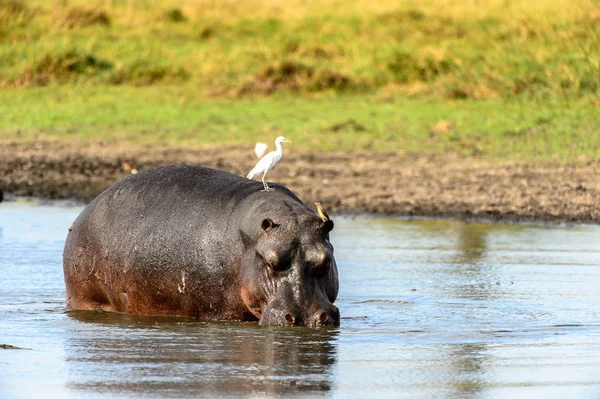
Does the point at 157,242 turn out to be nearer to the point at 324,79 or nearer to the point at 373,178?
the point at 373,178

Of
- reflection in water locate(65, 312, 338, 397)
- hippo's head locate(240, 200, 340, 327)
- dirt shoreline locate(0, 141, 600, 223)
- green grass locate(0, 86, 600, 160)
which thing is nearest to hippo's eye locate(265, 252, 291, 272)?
hippo's head locate(240, 200, 340, 327)

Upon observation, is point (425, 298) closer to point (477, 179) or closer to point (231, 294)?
point (231, 294)

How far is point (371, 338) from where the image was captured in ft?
20.6

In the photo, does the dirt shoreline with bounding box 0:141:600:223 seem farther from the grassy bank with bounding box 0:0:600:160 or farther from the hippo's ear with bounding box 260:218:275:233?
the hippo's ear with bounding box 260:218:275:233

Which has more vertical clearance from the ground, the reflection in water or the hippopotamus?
the hippopotamus

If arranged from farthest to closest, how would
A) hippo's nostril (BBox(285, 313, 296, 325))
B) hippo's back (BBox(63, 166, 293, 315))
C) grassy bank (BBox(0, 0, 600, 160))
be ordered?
grassy bank (BBox(0, 0, 600, 160)) < hippo's back (BBox(63, 166, 293, 315)) < hippo's nostril (BBox(285, 313, 296, 325))

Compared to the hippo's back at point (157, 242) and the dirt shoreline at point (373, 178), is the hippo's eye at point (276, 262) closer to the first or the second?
the hippo's back at point (157, 242)

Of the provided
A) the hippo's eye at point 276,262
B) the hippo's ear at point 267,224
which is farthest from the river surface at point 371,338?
the hippo's ear at point 267,224

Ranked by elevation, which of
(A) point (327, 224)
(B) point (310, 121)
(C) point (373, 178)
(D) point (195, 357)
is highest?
(B) point (310, 121)

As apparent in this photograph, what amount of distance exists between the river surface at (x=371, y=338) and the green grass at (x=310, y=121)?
4.72m

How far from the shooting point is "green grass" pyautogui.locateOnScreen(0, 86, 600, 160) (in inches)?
568

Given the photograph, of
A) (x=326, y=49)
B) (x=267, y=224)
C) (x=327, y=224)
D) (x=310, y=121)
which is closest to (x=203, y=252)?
(x=267, y=224)

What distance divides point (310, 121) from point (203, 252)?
967 centimetres

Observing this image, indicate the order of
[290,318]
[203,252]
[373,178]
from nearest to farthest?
1. [290,318]
2. [203,252]
3. [373,178]
